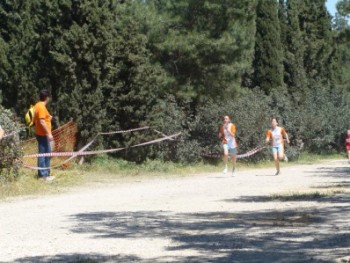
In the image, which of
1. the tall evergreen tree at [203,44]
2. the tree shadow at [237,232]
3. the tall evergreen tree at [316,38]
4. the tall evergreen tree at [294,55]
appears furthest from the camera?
the tall evergreen tree at [316,38]

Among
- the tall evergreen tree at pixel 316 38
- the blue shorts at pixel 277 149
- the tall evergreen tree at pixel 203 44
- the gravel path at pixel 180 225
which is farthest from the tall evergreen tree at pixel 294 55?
the gravel path at pixel 180 225

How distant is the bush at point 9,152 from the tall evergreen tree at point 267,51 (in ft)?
80.1

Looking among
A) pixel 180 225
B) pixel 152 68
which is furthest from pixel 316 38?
pixel 180 225

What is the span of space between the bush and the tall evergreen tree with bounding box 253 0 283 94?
24.4 meters

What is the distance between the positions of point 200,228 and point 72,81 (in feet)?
36.0

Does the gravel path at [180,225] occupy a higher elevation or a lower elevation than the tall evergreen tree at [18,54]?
lower

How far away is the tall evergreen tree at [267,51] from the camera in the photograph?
3772cm

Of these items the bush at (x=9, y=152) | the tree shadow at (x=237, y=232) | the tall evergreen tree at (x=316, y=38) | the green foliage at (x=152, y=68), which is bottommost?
the tree shadow at (x=237, y=232)

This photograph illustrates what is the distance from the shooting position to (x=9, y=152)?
14430mm

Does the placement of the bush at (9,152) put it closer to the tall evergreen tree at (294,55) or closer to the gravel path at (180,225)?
the gravel path at (180,225)

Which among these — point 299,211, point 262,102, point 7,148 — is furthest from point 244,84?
point 299,211

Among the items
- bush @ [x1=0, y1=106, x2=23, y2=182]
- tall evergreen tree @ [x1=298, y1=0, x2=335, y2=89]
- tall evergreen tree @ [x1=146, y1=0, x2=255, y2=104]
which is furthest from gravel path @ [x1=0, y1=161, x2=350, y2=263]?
tall evergreen tree @ [x1=298, y1=0, x2=335, y2=89]

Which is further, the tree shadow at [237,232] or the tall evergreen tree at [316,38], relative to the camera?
the tall evergreen tree at [316,38]

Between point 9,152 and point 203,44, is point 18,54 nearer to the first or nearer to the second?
point 203,44
